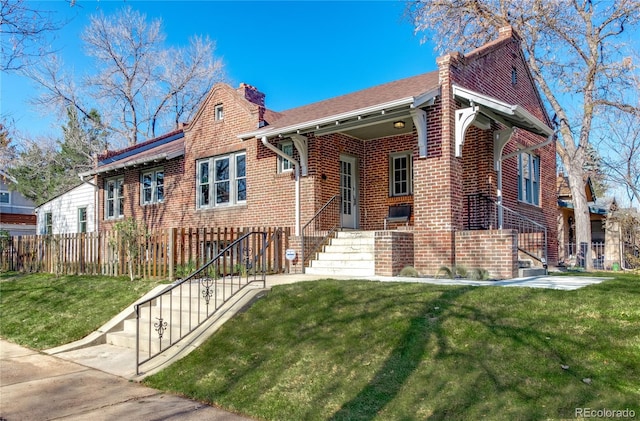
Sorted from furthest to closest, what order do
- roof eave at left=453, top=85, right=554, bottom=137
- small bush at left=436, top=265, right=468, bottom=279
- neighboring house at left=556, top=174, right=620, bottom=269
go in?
1. neighboring house at left=556, top=174, right=620, bottom=269
2. roof eave at left=453, top=85, right=554, bottom=137
3. small bush at left=436, top=265, right=468, bottom=279

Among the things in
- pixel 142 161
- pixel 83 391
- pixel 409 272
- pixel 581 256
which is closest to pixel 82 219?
pixel 142 161

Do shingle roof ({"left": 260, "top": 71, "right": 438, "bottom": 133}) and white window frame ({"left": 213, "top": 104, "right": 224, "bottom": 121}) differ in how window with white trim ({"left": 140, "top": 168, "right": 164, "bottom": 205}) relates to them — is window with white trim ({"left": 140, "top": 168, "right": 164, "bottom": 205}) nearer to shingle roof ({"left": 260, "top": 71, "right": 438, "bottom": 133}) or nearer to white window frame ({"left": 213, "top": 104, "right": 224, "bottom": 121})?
white window frame ({"left": 213, "top": 104, "right": 224, "bottom": 121})

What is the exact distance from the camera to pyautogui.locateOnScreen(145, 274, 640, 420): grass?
4.30m

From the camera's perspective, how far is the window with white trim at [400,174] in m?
13.9

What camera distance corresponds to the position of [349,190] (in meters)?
14.3

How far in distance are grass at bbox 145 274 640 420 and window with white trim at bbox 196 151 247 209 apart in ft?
26.5

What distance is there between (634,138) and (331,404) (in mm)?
20491

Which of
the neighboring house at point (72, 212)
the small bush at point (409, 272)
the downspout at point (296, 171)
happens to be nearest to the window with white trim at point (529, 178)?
the small bush at point (409, 272)

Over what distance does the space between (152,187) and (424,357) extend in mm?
15371

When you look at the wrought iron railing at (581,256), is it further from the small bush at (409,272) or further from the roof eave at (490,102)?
the small bush at (409,272)

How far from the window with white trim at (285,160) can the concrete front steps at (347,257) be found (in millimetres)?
2555

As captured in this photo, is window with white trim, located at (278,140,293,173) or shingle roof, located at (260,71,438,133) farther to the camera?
window with white trim, located at (278,140,293,173)

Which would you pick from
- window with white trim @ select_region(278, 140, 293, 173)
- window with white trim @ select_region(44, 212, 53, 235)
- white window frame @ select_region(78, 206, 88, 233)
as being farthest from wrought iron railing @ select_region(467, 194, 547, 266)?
window with white trim @ select_region(44, 212, 53, 235)

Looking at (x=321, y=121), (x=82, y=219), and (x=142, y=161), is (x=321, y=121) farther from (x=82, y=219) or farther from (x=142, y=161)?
(x=82, y=219)
